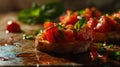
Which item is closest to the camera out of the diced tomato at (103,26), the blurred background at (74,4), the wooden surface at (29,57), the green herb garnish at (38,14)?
the wooden surface at (29,57)

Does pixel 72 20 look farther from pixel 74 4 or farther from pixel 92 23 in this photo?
pixel 74 4

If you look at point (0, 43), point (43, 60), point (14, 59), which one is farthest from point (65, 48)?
point (0, 43)

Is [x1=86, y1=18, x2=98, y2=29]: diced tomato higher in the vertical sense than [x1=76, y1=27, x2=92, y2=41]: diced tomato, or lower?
higher

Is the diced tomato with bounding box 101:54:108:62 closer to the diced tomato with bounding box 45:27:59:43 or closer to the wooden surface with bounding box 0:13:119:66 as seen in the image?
the wooden surface with bounding box 0:13:119:66

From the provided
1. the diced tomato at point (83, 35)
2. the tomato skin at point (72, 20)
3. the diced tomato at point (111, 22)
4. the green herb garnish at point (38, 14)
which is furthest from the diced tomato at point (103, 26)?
the green herb garnish at point (38, 14)

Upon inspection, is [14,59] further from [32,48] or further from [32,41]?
[32,41]

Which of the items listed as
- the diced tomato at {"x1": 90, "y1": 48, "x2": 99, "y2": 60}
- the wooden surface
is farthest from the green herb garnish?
the diced tomato at {"x1": 90, "y1": 48, "x2": 99, "y2": 60}

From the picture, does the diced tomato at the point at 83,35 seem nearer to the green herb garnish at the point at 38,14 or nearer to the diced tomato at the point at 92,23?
the diced tomato at the point at 92,23

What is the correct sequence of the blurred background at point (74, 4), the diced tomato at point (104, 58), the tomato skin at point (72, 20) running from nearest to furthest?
the diced tomato at point (104, 58) < the tomato skin at point (72, 20) < the blurred background at point (74, 4)
